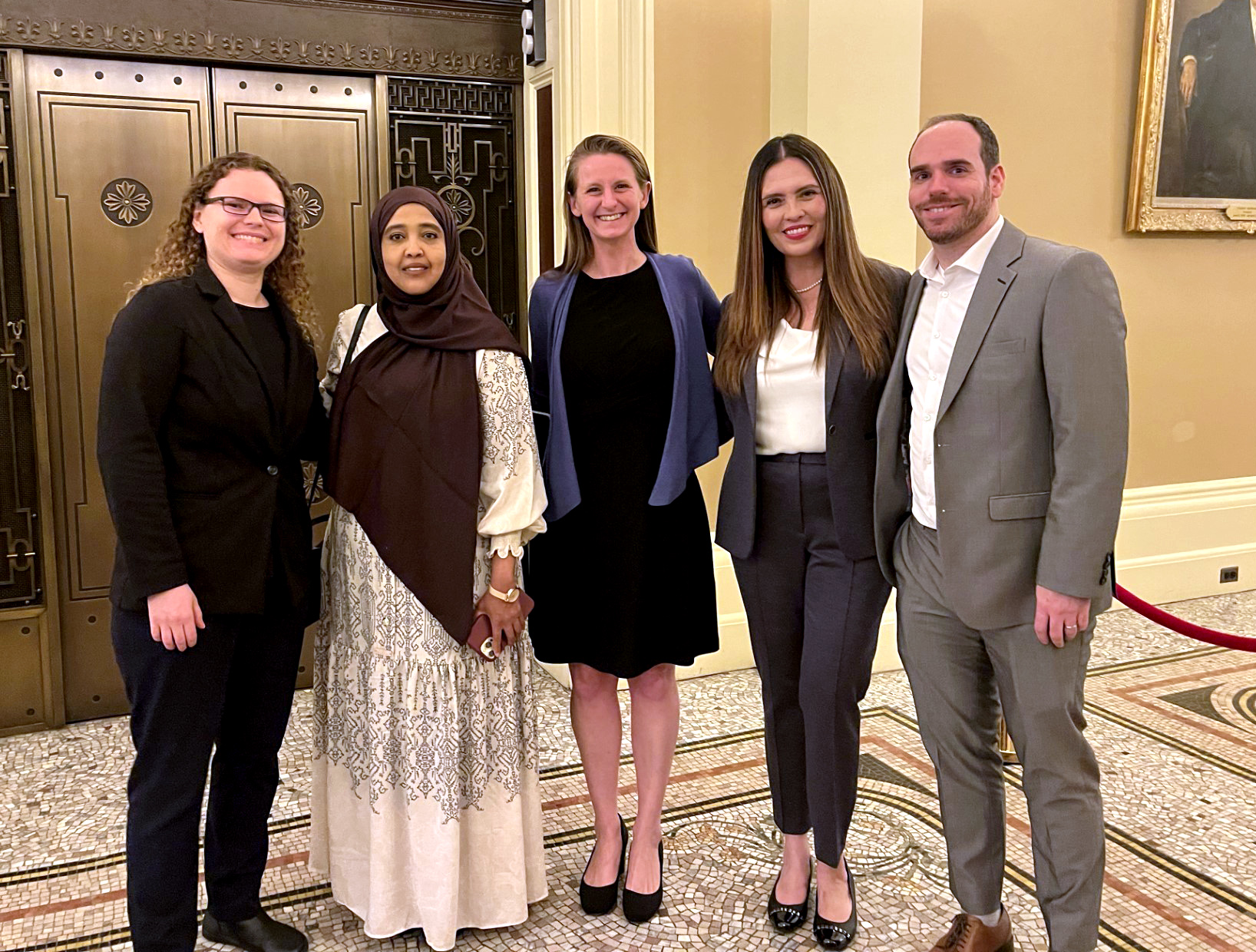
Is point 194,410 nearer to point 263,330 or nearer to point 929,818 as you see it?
point 263,330

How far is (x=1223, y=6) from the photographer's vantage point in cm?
509

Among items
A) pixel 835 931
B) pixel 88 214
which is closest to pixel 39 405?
pixel 88 214

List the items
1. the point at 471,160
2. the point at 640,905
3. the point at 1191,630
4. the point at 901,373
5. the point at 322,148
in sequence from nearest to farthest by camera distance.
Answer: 1. the point at 901,373
2. the point at 640,905
3. the point at 1191,630
4. the point at 322,148
5. the point at 471,160

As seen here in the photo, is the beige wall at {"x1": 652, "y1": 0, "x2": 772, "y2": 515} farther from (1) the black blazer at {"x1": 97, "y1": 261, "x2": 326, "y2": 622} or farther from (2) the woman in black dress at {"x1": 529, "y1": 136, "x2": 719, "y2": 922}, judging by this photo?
(1) the black blazer at {"x1": 97, "y1": 261, "x2": 326, "y2": 622}

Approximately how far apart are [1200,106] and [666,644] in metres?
4.33

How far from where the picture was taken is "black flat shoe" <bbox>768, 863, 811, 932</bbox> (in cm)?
251

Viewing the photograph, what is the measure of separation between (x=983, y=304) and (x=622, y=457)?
87cm

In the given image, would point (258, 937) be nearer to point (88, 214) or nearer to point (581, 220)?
point (581, 220)

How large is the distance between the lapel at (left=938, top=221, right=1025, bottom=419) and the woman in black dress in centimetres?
65

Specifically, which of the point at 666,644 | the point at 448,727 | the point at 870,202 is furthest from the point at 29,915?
the point at 870,202

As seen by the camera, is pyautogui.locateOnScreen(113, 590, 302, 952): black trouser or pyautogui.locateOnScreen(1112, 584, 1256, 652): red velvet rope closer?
pyautogui.locateOnScreen(113, 590, 302, 952): black trouser

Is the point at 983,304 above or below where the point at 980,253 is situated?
below

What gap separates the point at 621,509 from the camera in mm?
2467

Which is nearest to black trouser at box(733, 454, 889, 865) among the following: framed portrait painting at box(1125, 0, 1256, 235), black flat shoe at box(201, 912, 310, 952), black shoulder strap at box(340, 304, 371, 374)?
black shoulder strap at box(340, 304, 371, 374)
